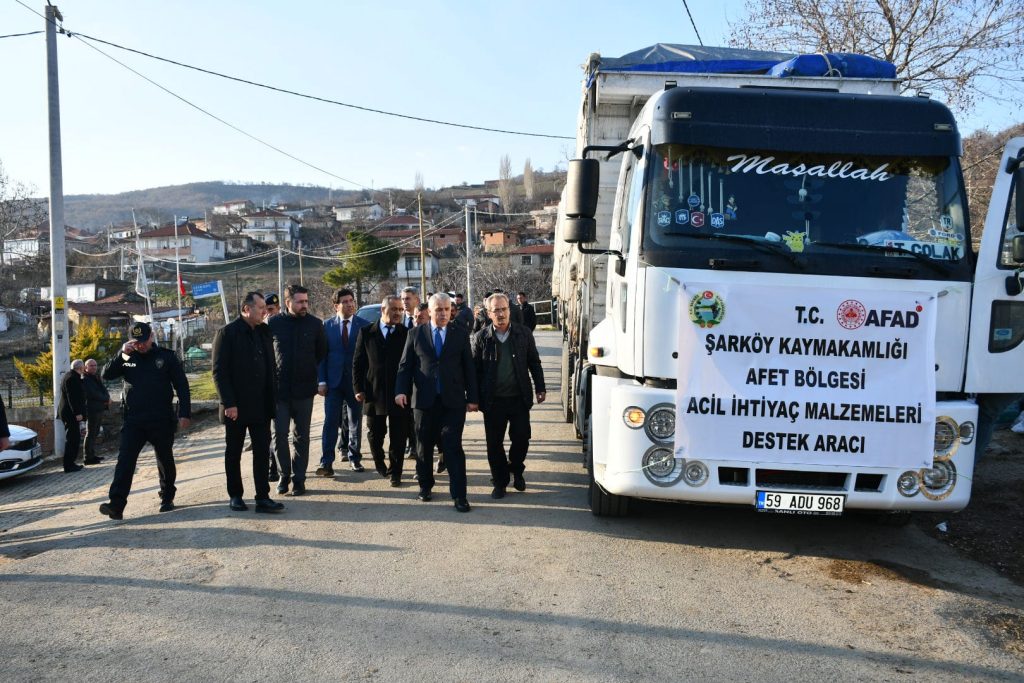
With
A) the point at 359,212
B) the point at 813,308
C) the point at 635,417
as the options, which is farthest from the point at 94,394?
the point at 359,212

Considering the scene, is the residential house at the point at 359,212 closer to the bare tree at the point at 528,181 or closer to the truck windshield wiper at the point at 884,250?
the bare tree at the point at 528,181

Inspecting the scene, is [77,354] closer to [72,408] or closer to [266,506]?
[72,408]

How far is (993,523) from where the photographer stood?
6.43 m

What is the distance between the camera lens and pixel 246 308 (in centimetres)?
664

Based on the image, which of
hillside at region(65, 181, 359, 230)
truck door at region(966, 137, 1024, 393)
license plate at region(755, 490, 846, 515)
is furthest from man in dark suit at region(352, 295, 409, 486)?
hillside at region(65, 181, 359, 230)

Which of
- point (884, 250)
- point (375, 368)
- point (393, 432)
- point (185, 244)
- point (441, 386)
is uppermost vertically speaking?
point (185, 244)

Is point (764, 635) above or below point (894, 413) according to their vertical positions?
below

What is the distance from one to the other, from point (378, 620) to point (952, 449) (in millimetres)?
3757

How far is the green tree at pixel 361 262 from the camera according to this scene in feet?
170

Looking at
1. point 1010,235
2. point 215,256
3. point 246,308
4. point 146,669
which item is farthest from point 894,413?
point 215,256

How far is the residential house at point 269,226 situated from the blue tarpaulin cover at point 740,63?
96445 mm

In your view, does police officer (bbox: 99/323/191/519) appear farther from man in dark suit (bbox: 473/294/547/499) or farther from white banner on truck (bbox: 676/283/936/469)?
white banner on truck (bbox: 676/283/936/469)

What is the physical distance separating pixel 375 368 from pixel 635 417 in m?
3.40

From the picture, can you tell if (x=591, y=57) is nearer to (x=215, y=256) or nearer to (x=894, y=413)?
(x=894, y=413)
